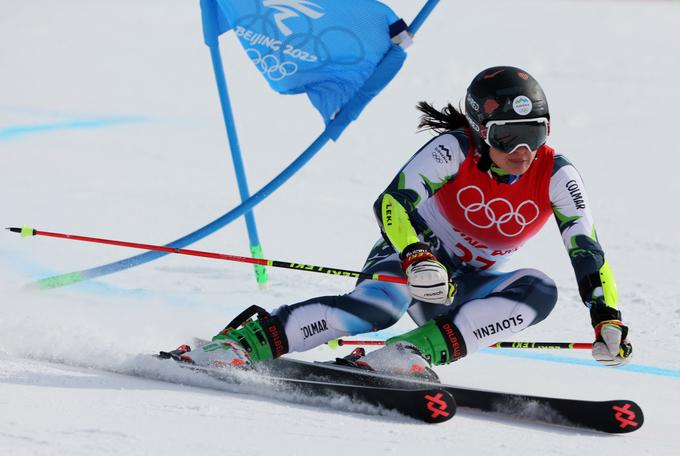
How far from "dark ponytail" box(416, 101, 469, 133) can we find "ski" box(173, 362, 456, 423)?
112cm

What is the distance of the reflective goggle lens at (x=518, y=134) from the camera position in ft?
11.7

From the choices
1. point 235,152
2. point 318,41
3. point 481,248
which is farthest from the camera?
point 235,152

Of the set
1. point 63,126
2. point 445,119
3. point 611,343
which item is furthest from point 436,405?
point 63,126

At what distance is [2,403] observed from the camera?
9.36 feet

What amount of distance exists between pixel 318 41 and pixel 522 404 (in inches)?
91.6

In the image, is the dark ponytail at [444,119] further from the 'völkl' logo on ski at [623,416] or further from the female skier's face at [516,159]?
the 'völkl' logo on ski at [623,416]

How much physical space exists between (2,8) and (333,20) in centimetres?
1200

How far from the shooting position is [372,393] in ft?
10.8

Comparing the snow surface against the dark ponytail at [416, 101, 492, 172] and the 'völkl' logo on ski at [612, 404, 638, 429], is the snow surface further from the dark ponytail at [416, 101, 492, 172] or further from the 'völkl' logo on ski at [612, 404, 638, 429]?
the dark ponytail at [416, 101, 492, 172]

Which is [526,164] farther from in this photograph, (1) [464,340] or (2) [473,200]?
(1) [464,340]

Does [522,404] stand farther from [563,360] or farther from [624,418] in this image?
[563,360]

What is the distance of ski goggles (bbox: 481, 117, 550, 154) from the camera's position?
3.57m

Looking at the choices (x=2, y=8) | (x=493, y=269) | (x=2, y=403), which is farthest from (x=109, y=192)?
(x=2, y=8)

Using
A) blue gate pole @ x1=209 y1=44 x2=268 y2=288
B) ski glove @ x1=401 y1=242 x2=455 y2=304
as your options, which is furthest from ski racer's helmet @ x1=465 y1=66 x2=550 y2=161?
blue gate pole @ x1=209 y1=44 x2=268 y2=288
